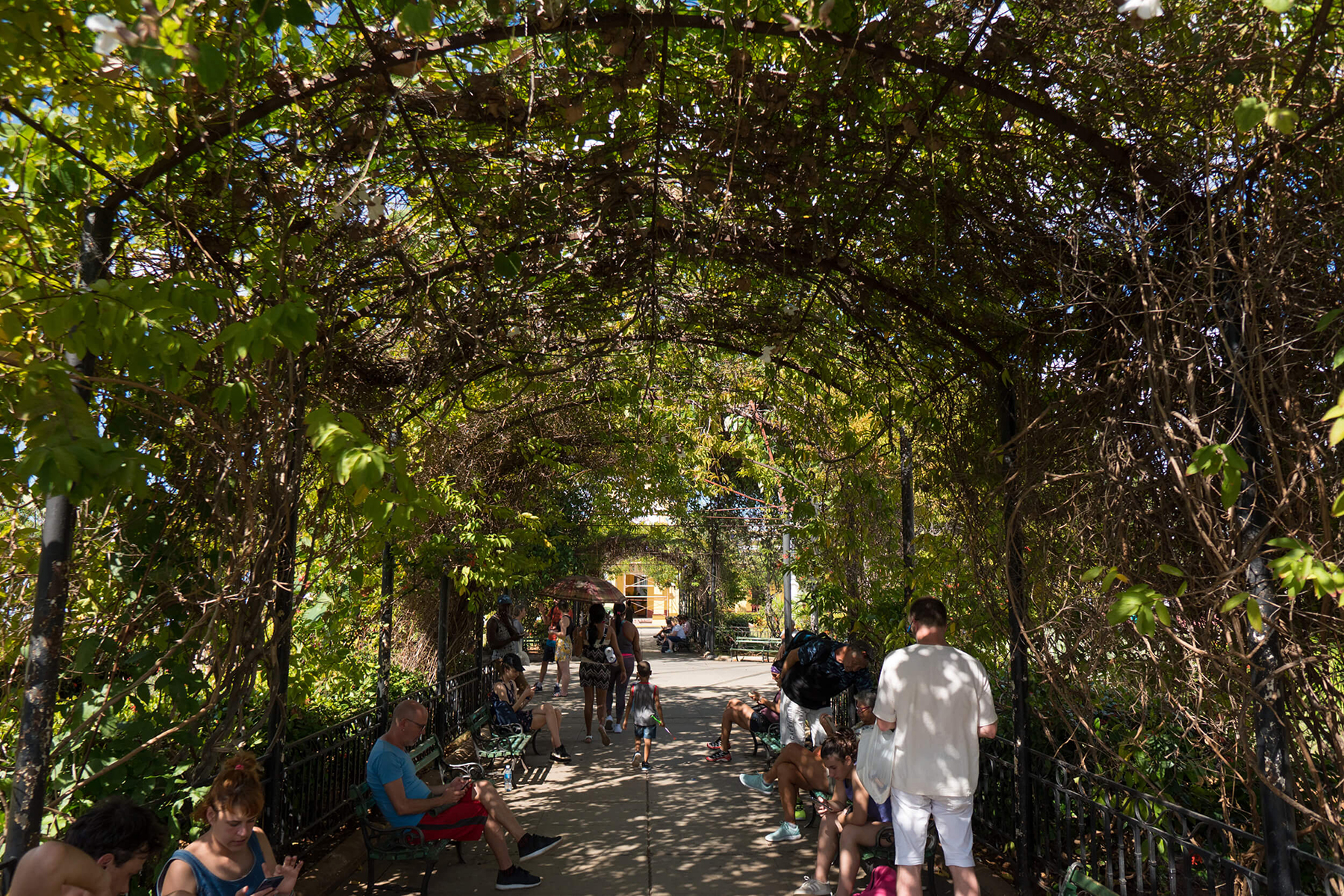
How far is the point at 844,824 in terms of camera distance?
488 centimetres

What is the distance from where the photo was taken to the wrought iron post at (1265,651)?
3.13m

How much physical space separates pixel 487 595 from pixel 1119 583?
744cm

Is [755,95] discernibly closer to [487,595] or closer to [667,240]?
[667,240]

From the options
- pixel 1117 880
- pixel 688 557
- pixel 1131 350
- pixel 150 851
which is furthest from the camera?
pixel 688 557

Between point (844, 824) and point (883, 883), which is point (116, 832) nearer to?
point (883, 883)

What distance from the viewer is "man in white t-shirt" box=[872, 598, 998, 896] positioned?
3.98 metres

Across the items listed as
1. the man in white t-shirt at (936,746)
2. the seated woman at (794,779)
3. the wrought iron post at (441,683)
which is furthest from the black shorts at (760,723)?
the man in white t-shirt at (936,746)

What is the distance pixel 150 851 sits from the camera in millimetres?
2926

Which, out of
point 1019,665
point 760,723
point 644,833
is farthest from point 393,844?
point 760,723

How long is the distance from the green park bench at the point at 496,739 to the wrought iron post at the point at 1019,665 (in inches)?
171

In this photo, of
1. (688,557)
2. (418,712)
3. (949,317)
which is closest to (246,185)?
(418,712)

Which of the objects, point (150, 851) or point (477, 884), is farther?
point (477, 884)

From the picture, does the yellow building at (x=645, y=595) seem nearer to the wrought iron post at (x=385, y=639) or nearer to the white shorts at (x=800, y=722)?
the wrought iron post at (x=385, y=639)

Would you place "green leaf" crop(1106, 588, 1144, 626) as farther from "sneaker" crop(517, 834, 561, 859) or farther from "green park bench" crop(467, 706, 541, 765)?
"green park bench" crop(467, 706, 541, 765)
